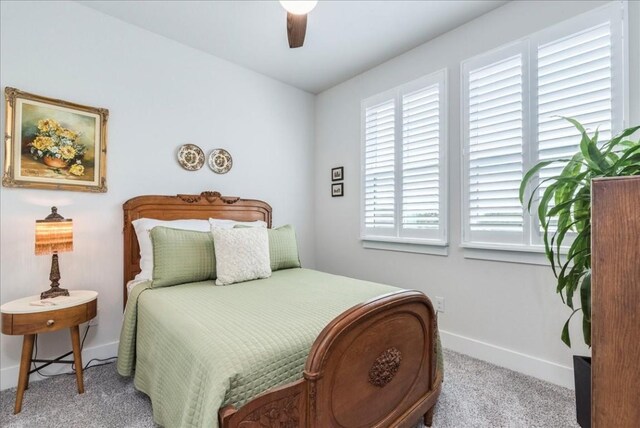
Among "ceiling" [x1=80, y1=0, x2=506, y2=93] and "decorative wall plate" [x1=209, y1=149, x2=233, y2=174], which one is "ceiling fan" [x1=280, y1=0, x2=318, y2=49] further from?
"decorative wall plate" [x1=209, y1=149, x2=233, y2=174]

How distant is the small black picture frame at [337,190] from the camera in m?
3.63

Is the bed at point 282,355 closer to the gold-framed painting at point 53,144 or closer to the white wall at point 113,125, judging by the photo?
the white wall at point 113,125

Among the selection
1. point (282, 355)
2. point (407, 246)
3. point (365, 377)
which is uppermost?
point (407, 246)

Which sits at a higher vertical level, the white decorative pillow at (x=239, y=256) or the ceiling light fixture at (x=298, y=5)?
the ceiling light fixture at (x=298, y=5)

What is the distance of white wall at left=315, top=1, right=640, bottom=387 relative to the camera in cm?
210

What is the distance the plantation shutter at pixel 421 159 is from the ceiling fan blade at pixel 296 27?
55.9 inches

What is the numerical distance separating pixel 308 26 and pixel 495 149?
71.7 inches

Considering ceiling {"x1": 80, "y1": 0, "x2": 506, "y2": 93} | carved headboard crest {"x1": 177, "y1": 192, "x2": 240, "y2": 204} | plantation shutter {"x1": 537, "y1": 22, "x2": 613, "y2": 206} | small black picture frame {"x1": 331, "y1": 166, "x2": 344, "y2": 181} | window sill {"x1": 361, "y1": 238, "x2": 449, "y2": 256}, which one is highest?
ceiling {"x1": 80, "y1": 0, "x2": 506, "y2": 93}

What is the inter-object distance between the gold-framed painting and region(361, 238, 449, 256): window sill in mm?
2484

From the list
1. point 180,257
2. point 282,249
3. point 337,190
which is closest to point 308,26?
point 337,190

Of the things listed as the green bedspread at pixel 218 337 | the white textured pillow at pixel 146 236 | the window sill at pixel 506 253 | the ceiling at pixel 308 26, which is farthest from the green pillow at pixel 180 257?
the window sill at pixel 506 253

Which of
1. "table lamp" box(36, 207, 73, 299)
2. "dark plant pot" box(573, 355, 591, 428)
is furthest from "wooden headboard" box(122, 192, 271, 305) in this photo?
"dark plant pot" box(573, 355, 591, 428)

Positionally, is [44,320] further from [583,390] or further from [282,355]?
[583,390]

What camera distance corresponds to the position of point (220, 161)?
3.09m
